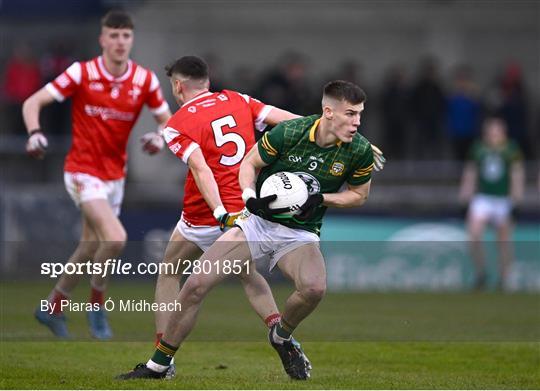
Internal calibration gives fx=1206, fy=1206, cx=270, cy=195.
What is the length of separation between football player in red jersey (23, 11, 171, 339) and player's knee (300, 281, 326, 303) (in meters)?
3.15

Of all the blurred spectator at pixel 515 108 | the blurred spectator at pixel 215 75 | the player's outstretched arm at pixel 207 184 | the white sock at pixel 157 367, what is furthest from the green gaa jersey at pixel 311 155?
the blurred spectator at pixel 515 108

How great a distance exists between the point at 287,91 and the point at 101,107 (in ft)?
33.6

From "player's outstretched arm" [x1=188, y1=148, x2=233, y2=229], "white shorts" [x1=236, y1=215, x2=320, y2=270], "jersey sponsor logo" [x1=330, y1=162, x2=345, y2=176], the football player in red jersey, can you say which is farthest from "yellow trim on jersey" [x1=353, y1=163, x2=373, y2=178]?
the football player in red jersey

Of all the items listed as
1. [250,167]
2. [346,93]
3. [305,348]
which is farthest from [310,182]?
[305,348]

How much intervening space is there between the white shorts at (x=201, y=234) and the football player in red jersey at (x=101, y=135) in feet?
6.05

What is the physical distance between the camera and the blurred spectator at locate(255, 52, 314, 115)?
70.7 ft

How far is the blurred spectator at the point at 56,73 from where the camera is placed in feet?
70.4

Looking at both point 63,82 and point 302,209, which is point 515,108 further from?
point 302,209

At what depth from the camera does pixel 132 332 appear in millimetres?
11781

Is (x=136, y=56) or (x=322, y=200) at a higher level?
(x=322, y=200)

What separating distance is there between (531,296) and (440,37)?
883 centimetres

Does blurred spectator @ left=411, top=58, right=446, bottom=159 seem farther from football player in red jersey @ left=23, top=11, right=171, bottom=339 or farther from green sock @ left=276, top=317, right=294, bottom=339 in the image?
green sock @ left=276, top=317, right=294, bottom=339

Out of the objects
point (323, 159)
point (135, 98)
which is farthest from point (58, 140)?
point (323, 159)

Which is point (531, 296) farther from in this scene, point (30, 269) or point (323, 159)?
point (323, 159)
